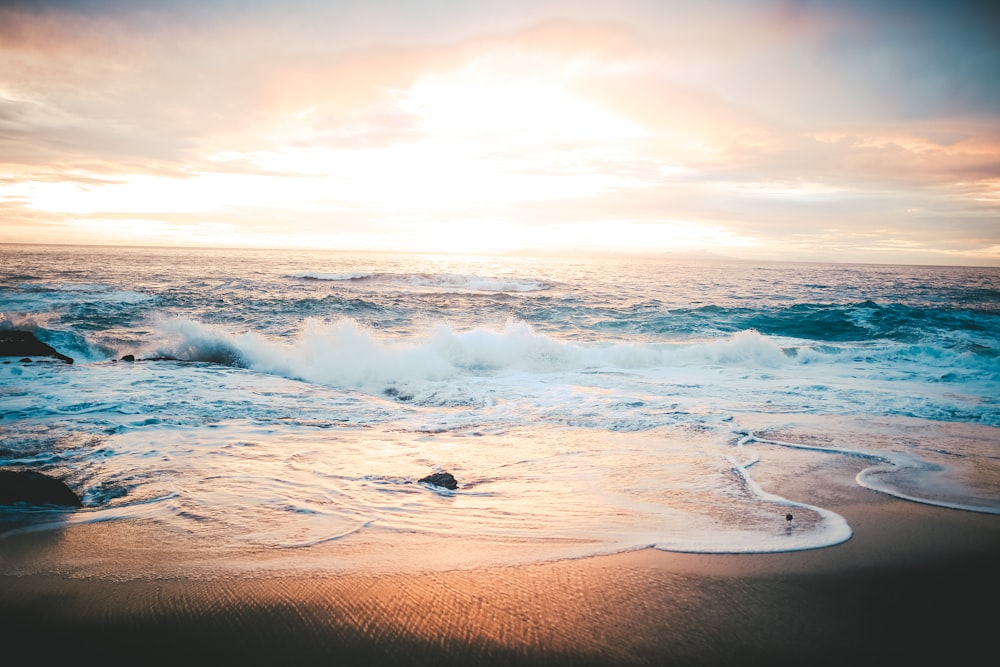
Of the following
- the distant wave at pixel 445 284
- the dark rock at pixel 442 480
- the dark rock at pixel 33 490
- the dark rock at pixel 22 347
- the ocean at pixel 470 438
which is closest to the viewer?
the ocean at pixel 470 438

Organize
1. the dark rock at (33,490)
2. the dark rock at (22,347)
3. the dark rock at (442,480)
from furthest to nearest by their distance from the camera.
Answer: the dark rock at (22,347) < the dark rock at (442,480) < the dark rock at (33,490)

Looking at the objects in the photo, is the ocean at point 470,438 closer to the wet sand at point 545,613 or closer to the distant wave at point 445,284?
the wet sand at point 545,613

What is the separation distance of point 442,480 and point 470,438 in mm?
2221

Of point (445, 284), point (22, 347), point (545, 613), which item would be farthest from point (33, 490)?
point (445, 284)

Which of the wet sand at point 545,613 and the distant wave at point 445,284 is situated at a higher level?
the distant wave at point 445,284

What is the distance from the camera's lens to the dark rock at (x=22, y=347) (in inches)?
505

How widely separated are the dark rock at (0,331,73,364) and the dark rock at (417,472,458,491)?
11693mm

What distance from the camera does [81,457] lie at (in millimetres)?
6270

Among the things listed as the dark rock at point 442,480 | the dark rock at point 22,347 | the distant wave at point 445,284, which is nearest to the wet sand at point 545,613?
the dark rock at point 442,480

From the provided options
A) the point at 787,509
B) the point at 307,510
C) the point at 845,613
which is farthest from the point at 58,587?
the point at 787,509

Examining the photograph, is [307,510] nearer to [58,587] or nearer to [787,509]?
[58,587]

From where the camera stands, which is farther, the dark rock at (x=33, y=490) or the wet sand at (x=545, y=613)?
the dark rock at (x=33, y=490)

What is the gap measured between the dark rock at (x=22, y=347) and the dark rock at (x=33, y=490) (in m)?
9.72

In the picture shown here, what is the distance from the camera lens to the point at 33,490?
15.8 ft
